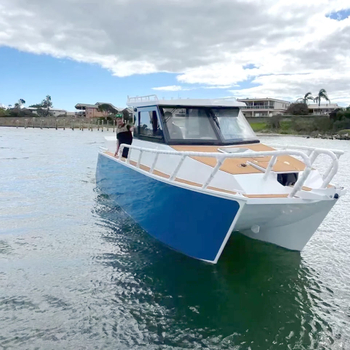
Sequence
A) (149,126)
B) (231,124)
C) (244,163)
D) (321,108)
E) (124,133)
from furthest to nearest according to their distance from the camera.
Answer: (321,108), (124,133), (149,126), (231,124), (244,163)

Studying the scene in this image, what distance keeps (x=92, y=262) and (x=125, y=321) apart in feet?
7.14

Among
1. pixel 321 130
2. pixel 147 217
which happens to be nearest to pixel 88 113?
pixel 321 130

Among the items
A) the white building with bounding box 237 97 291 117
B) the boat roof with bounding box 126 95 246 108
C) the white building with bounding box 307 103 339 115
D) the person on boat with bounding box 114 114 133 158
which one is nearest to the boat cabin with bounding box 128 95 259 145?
the boat roof with bounding box 126 95 246 108

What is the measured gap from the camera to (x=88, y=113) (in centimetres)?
14162

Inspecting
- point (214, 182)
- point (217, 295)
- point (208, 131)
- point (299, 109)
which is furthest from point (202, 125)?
point (299, 109)

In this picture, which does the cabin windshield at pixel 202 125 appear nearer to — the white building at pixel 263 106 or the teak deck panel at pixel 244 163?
the teak deck panel at pixel 244 163

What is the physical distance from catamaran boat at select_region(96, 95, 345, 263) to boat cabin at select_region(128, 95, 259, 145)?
0.07 feet

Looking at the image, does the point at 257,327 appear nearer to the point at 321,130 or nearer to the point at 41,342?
the point at 41,342

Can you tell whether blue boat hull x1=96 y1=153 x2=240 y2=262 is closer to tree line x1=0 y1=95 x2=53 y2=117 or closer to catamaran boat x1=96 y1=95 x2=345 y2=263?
catamaran boat x1=96 y1=95 x2=345 y2=263

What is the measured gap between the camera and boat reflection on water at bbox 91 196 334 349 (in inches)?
199

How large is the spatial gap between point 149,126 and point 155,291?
4.40m

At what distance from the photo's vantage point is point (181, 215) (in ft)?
22.6

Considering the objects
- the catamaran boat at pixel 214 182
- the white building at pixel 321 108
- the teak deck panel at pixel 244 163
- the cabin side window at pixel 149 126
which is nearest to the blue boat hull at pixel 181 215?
the catamaran boat at pixel 214 182

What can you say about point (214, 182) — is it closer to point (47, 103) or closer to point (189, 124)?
point (189, 124)
